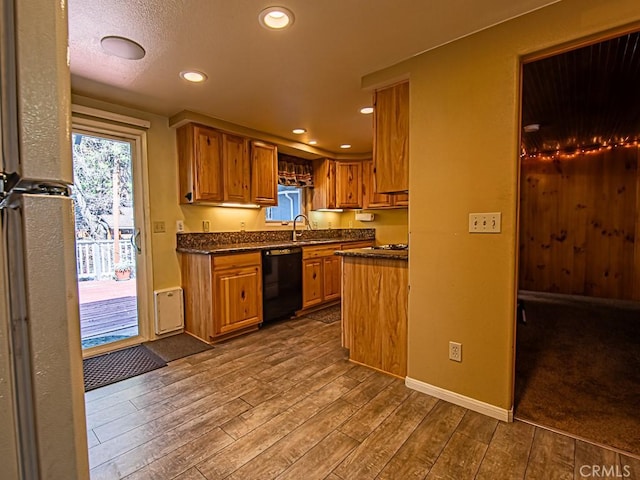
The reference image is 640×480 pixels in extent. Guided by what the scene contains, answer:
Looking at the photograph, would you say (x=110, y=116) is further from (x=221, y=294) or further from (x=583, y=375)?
(x=583, y=375)

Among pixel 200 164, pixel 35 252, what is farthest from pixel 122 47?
pixel 35 252

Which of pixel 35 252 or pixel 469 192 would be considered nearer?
pixel 35 252

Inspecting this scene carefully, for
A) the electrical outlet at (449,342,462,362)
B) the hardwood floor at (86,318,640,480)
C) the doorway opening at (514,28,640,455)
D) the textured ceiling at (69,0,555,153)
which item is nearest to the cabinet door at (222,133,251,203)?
the textured ceiling at (69,0,555,153)

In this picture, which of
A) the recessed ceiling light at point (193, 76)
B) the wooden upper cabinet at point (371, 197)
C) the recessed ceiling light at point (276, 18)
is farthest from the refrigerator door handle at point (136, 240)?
the wooden upper cabinet at point (371, 197)

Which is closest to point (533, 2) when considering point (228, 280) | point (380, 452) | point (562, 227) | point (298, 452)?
point (380, 452)

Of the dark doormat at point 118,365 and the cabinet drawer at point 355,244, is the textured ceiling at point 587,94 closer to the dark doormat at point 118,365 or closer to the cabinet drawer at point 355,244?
the cabinet drawer at point 355,244

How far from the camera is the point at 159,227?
327 cm

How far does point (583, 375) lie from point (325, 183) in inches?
145

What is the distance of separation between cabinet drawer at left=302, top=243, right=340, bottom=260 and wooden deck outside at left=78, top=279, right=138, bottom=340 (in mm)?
1894

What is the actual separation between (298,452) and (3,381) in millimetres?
1593

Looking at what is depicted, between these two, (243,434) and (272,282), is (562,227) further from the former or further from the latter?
(243,434)

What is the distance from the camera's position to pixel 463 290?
2.00 metres

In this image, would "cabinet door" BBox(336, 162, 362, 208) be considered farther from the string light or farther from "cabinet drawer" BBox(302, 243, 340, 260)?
the string light

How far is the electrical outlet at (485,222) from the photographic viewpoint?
1.86 meters
